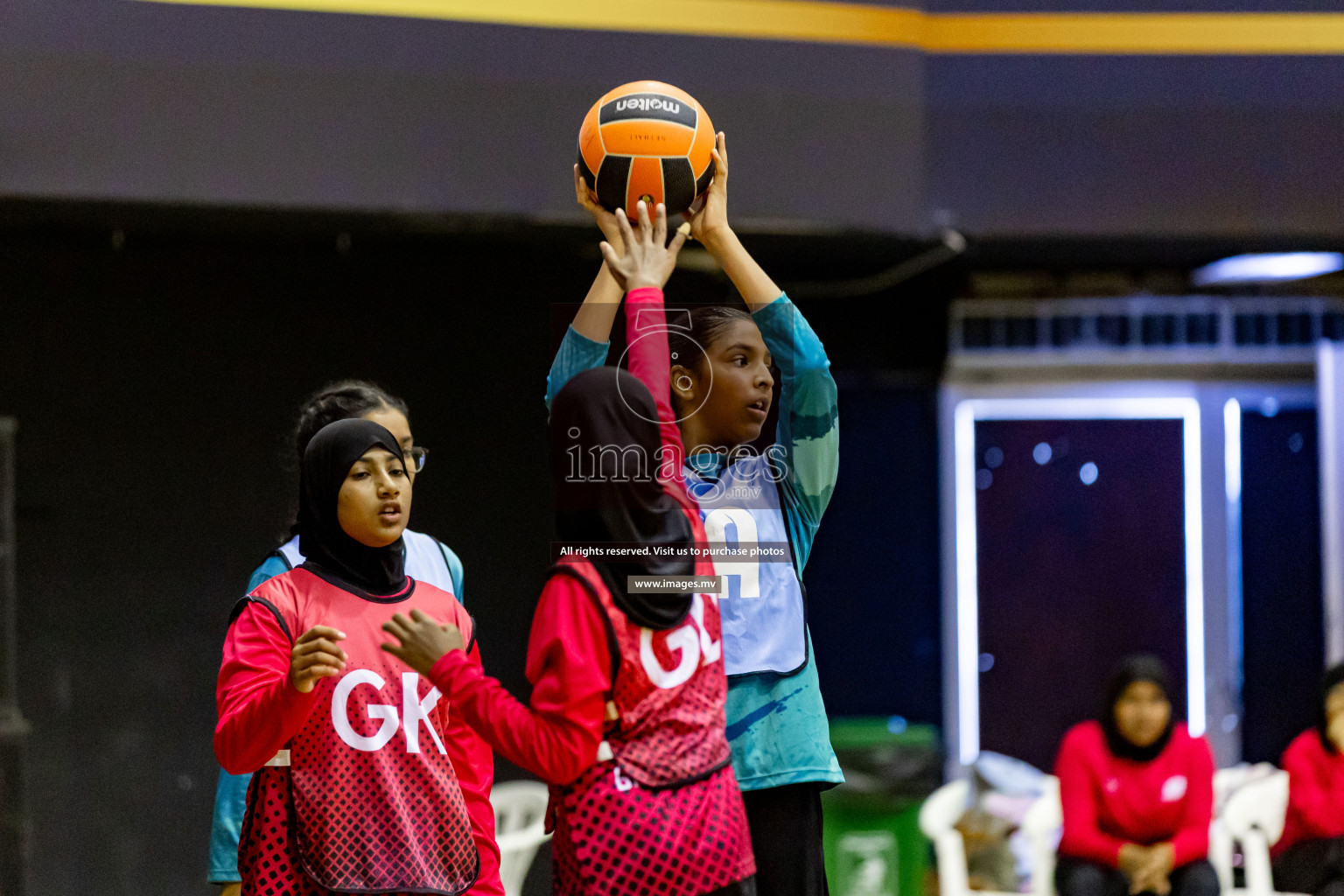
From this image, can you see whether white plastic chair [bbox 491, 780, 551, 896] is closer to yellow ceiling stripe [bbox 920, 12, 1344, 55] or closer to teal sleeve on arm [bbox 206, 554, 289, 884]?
teal sleeve on arm [bbox 206, 554, 289, 884]

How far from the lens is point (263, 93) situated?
183 inches

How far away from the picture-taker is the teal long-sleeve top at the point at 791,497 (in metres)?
2.32

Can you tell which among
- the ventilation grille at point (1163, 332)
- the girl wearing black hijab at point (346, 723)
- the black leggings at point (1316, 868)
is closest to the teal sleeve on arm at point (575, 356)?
the girl wearing black hijab at point (346, 723)

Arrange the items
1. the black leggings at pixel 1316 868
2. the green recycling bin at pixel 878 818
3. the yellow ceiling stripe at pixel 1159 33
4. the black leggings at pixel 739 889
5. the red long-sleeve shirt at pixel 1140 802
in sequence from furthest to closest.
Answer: the yellow ceiling stripe at pixel 1159 33 → the green recycling bin at pixel 878 818 → the black leggings at pixel 1316 868 → the red long-sleeve shirt at pixel 1140 802 → the black leggings at pixel 739 889

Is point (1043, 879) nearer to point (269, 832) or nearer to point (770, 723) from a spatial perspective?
point (770, 723)

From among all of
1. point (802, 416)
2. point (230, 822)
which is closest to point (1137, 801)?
point (802, 416)

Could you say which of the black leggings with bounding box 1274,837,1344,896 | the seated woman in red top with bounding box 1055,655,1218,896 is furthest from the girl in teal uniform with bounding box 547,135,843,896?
the black leggings with bounding box 1274,837,1344,896

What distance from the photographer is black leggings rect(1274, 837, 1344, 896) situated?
452 cm

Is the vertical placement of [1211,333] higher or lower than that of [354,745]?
higher

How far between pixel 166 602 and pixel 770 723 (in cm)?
355

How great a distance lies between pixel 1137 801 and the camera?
446 cm

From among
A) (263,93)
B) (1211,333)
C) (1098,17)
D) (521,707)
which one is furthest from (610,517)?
(1211,333)

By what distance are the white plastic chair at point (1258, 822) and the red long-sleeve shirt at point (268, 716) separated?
3.37 metres

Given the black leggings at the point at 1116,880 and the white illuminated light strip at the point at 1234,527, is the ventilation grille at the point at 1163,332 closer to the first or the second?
the white illuminated light strip at the point at 1234,527
